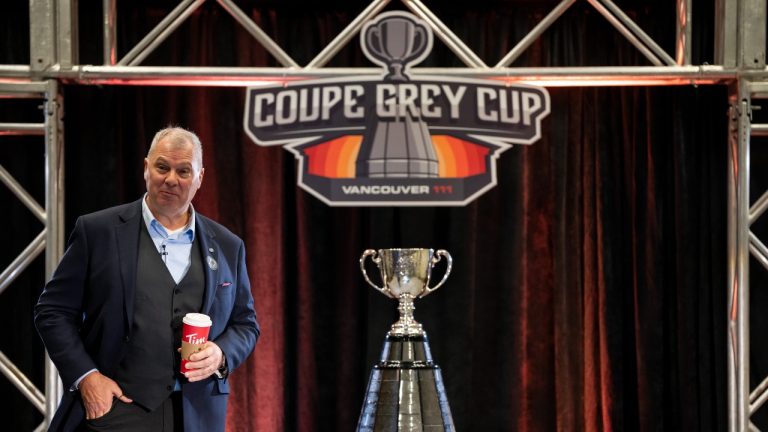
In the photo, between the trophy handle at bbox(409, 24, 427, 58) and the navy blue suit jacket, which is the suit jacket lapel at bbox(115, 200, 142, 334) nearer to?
the navy blue suit jacket

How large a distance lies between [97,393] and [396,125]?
2.53m

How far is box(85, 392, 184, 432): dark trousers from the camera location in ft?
8.14

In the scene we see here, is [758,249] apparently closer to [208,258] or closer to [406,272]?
[406,272]

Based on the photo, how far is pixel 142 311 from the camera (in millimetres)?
2525

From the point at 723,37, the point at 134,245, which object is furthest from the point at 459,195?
the point at 134,245

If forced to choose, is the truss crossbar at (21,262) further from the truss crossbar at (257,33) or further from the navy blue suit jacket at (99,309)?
the navy blue suit jacket at (99,309)

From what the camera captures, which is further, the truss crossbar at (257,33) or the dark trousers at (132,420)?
the truss crossbar at (257,33)

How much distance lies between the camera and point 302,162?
4727 millimetres

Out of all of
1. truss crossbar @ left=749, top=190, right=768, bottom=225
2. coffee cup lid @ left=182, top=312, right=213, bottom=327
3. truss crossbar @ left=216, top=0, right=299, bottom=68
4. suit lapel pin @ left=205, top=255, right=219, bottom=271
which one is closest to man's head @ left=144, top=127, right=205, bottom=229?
suit lapel pin @ left=205, top=255, right=219, bottom=271

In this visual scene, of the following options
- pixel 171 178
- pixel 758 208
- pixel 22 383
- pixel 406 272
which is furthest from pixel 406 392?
pixel 758 208

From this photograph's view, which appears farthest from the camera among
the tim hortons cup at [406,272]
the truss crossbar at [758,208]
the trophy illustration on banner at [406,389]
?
the truss crossbar at [758,208]

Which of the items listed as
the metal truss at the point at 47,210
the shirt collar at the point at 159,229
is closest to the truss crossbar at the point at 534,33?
the metal truss at the point at 47,210

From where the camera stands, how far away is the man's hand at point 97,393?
2.45 meters

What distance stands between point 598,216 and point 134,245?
115 inches
